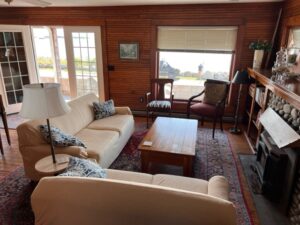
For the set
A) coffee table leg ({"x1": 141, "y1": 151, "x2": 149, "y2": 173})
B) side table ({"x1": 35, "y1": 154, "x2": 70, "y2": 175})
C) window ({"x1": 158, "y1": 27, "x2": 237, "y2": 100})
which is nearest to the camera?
side table ({"x1": 35, "y1": 154, "x2": 70, "y2": 175})

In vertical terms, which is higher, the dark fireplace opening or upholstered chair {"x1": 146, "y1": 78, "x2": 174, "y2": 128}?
upholstered chair {"x1": 146, "y1": 78, "x2": 174, "y2": 128}

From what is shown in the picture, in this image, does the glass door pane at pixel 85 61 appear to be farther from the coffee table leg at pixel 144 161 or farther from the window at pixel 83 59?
the coffee table leg at pixel 144 161

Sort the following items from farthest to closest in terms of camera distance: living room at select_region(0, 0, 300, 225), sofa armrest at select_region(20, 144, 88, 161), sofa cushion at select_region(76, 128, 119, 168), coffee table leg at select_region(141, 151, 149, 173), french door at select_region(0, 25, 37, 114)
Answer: french door at select_region(0, 25, 37, 114)
coffee table leg at select_region(141, 151, 149, 173)
sofa cushion at select_region(76, 128, 119, 168)
sofa armrest at select_region(20, 144, 88, 161)
living room at select_region(0, 0, 300, 225)

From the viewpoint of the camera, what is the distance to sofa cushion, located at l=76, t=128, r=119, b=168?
101 inches

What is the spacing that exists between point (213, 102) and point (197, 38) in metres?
1.38

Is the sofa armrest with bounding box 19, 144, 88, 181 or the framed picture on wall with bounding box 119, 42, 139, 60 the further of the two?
the framed picture on wall with bounding box 119, 42, 139, 60

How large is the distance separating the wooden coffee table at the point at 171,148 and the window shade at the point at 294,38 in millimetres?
1984

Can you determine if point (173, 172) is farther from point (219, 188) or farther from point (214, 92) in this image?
point (214, 92)

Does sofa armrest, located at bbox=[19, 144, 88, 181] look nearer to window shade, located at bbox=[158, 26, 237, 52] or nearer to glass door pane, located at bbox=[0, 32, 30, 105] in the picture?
window shade, located at bbox=[158, 26, 237, 52]

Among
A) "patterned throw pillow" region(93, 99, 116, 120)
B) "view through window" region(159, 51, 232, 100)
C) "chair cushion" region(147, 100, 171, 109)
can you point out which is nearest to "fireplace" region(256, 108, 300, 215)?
"chair cushion" region(147, 100, 171, 109)

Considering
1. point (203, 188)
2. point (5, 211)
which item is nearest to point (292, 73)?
point (203, 188)

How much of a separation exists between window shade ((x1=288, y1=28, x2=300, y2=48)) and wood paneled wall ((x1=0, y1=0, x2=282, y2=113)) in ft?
2.48

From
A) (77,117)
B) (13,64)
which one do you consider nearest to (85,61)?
(13,64)

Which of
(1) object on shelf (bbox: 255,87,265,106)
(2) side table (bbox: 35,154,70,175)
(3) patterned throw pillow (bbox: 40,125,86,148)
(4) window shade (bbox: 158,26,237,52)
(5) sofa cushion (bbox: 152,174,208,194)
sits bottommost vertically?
(5) sofa cushion (bbox: 152,174,208,194)
